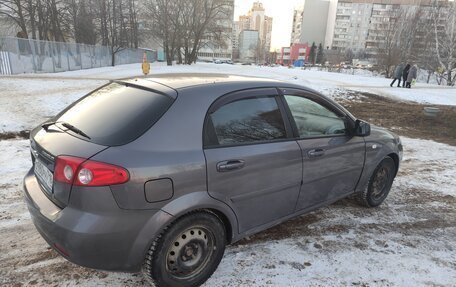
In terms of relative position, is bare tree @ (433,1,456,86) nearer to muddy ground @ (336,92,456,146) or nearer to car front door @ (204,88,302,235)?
muddy ground @ (336,92,456,146)

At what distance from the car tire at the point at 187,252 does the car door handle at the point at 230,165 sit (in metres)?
0.38

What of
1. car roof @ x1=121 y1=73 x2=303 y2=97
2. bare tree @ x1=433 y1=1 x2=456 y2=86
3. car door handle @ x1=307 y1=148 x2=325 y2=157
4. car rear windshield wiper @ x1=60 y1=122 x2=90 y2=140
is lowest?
car door handle @ x1=307 y1=148 x2=325 y2=157

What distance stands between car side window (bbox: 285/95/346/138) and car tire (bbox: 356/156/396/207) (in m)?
1.02

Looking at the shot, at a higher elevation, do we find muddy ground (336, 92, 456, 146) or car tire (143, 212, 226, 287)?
car tire (143, 212, 226, 287)

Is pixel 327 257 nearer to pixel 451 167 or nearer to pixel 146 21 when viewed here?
pixel 451 167

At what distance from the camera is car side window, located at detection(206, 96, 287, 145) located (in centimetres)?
271

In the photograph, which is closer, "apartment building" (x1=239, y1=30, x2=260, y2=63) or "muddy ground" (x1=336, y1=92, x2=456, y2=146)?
"muddy ground" (x1=336, y1=92, x2=456, y2=146)

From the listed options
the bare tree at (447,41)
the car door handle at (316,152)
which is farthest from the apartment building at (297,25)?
the car door handle at (316,152)

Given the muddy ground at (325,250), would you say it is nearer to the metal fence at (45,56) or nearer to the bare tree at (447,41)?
the metal fence at (45,56)

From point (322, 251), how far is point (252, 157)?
133 centimetres

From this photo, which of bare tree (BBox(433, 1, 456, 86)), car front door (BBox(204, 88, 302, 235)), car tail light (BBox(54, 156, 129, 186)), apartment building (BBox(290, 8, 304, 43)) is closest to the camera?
car tail light (BBox(54, 156, 129, 186))

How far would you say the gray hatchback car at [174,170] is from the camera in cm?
224

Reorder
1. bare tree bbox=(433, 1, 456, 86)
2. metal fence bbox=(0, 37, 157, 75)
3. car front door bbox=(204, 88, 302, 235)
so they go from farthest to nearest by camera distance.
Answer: bare tree bbox=(433, 1, 456, 86) < metal fence bbox=(0, 37, 157, 75) < car front door bbox=(204, 88, 302, 235)

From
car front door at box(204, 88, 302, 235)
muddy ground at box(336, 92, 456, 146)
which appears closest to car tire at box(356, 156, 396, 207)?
car front door at box(204, 88, 302, 235)
